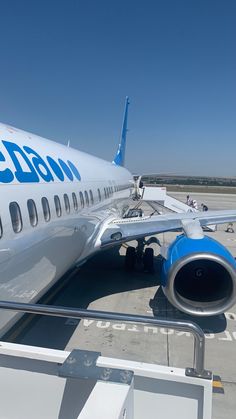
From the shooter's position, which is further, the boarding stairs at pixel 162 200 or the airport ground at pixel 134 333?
the boarding stairs at pixel 162 200

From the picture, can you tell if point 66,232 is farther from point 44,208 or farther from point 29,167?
point 29,167

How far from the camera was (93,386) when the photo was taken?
2170mm

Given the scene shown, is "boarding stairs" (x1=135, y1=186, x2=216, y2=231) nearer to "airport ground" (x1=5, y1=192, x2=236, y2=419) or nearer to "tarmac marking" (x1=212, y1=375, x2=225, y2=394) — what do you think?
"airport ground" (x1=5, y1=192, x2=236, y2=419)

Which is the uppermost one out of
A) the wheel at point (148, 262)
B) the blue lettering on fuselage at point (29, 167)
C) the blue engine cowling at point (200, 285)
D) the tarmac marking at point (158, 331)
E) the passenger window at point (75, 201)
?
the blue lettering on fuselage at point (29, 167)

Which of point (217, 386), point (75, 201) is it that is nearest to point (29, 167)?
point (75, 201)

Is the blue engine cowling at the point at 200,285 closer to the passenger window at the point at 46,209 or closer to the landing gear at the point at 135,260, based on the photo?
the passenger window at the point at 46,209

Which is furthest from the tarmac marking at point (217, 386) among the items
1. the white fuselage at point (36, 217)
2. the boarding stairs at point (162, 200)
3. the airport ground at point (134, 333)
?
the boarding stairs at point (162, 200)

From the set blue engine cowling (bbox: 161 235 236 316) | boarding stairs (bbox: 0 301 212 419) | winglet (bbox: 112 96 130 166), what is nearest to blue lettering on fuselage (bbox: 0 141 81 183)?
boarding stairs (bbox: 0 301 212 419)

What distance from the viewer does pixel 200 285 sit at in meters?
7.27

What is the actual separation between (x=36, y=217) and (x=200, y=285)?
3.85 metres

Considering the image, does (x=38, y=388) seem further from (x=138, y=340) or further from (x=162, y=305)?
(x=162, y=305)

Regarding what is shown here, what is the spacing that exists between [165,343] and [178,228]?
3342 mm

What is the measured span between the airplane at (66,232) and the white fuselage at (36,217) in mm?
10

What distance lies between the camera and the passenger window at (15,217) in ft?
13.4
